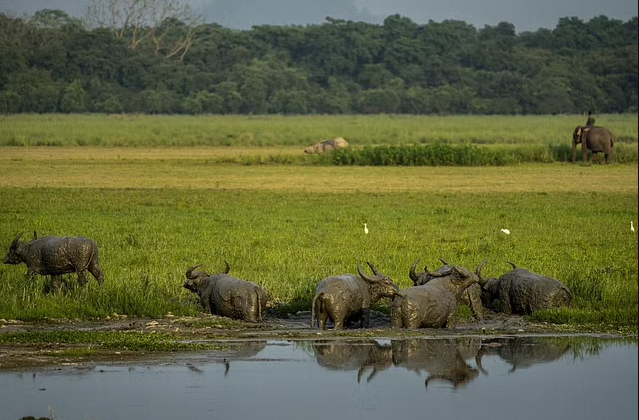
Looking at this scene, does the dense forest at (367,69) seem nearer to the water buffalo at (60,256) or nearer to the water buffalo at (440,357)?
the water buffalo at (60,256)

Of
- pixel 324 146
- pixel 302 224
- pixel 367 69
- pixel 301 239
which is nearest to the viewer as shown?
pixel 301 239

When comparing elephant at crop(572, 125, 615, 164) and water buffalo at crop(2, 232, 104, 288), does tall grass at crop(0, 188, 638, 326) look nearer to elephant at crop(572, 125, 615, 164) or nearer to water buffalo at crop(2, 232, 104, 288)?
water buffalo at crop(2, 232, 104, 288)

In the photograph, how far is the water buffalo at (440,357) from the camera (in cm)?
1055

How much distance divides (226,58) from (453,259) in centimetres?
9457

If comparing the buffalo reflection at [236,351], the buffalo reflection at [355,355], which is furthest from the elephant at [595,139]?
the buffalo reflection at [236,351]

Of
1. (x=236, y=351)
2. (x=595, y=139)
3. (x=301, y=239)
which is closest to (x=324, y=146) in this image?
(x=595, y=139)

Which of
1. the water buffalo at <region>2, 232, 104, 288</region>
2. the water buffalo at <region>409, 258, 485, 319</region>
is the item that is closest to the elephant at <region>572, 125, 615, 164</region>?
the water buffalo at <region>409, 258, 485, 319</region>

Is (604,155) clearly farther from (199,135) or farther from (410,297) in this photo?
(410,297)

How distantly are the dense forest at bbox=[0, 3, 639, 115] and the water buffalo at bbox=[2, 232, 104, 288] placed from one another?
175ft

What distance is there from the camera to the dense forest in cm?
8950

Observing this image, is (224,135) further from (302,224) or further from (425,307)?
(425,307)

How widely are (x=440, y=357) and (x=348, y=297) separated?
4.59ft

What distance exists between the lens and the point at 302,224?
21828 millimetres

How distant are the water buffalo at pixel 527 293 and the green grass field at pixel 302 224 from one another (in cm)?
23
